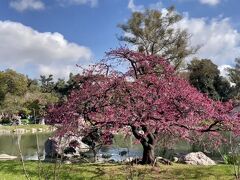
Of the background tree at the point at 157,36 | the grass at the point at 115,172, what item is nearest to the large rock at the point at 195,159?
the grass at the point at 115,172

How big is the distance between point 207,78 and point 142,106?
5060cm

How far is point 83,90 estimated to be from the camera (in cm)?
1428

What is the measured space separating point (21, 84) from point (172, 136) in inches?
2197

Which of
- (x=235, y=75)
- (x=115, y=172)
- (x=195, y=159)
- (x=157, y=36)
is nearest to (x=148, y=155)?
(x=115, y=172)

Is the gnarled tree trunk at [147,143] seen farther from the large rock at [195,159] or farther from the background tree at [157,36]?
the background tree at [157,36]

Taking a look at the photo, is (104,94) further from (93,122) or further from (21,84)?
(21,84)

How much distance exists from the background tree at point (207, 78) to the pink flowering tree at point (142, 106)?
1831 inches

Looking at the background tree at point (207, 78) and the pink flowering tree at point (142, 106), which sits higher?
the background tree at point (207, 78)

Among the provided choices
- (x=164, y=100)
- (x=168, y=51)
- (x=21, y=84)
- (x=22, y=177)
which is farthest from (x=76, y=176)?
(x=21, y=84)

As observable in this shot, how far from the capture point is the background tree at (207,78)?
2427 inches

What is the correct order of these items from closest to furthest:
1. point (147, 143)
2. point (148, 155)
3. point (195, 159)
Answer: point (148, 155)
point (147, 143)
point (195, 159)

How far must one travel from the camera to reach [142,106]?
13742 millimetres

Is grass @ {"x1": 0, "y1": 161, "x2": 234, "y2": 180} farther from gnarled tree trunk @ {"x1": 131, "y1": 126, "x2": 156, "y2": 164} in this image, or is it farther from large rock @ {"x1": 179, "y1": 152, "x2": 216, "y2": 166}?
large rock @ {"x1": 179, "y1": 152, "x2": 216, "y2": 166}

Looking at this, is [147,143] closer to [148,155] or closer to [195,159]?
[148,155]
